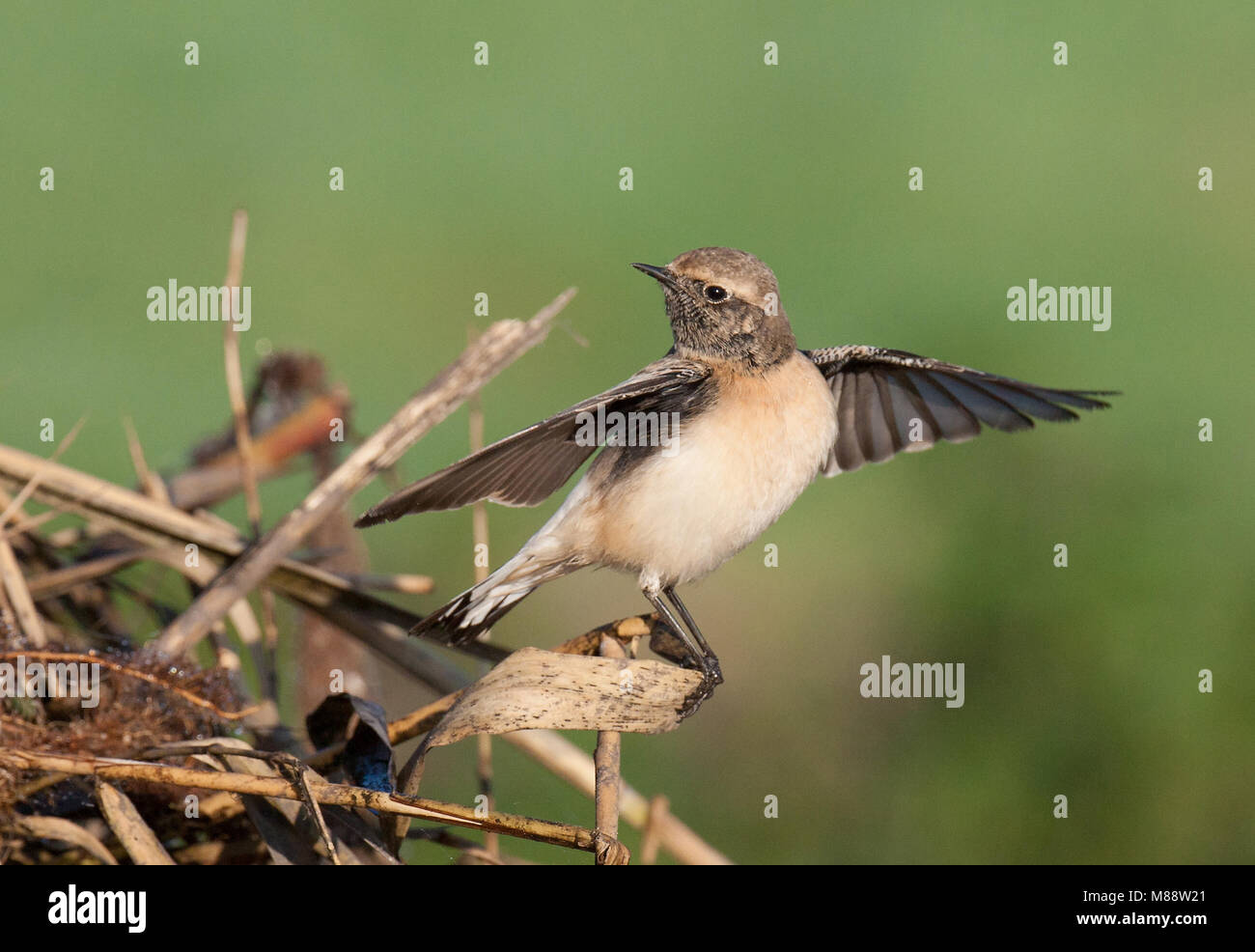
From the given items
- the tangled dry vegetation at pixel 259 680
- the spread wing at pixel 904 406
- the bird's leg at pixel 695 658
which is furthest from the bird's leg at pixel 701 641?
the spread wing at pixel 904 406

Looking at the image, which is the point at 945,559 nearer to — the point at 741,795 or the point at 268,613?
the point at 741,795

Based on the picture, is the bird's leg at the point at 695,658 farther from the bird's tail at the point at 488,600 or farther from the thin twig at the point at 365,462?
the thin twig at the point at 365,462

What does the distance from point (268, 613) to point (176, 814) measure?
1075 mm

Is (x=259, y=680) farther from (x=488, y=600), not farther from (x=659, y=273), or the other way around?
(x=659, y=273)

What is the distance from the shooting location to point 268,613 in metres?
4.73

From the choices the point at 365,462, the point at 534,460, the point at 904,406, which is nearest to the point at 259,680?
the point at 365,462

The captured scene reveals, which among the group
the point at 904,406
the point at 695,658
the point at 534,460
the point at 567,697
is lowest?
the point at 567,697

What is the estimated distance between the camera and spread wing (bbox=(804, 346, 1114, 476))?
4961 mm

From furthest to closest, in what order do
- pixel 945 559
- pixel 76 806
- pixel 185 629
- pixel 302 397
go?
pixel 945 559
pixel 302 397
pixel 185 629
pixel 76 806

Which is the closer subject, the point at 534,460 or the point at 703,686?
the point at 703,686

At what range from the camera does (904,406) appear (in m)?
5.29

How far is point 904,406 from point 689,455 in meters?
1.34

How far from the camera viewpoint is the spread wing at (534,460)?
11.9ft
